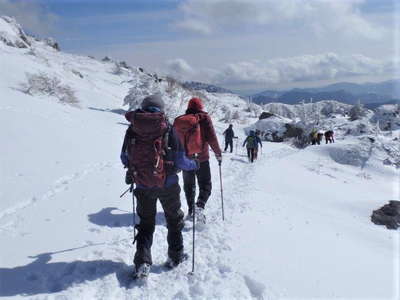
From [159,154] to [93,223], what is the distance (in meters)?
2.82

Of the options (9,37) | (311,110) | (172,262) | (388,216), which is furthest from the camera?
(311,110)

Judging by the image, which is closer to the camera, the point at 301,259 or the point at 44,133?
the point at 301,259

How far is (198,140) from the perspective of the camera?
678 centimetres

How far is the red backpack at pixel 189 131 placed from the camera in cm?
660

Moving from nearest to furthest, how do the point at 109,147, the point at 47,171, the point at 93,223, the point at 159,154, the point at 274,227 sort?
the point at 159,154, the point at 93,223, the point at 274,227, the point at 47,171, the point at 109,147

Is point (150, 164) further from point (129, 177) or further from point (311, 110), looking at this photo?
point (311, 110)

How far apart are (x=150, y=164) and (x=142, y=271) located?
1.48m

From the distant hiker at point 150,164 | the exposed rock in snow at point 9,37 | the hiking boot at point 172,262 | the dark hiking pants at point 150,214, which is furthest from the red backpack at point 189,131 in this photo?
the exposed rock in snow at point 9,37

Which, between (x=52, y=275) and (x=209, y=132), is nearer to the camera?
(x=52, y=275)

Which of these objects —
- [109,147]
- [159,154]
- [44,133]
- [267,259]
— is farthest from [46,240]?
[109,147]

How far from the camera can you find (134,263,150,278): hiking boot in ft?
15.9

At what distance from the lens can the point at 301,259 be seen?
5715 millimetres

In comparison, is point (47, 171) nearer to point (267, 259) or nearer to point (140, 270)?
point (140, 270)

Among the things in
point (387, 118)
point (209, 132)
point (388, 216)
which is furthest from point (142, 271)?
point (387, 118)
